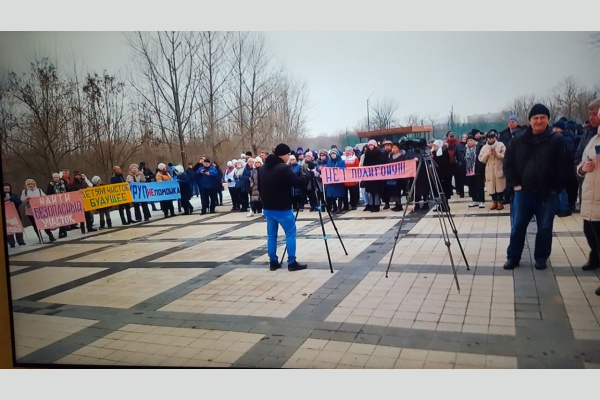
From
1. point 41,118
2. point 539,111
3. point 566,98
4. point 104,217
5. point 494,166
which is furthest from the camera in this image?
point 104,217

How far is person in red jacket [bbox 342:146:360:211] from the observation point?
525 cm

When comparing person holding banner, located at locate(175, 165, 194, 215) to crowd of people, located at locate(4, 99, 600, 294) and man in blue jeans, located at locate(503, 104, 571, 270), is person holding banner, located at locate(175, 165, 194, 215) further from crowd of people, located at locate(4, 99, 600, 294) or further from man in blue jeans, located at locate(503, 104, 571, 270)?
man in blue jeans, located at locate(503, 104, 571, 270)

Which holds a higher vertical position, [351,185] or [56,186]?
[56,186]

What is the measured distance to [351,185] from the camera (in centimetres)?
724

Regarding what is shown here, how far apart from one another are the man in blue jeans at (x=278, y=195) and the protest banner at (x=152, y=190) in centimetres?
164

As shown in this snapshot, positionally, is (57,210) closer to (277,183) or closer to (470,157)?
(277,183)

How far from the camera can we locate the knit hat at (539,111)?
3.72 meters

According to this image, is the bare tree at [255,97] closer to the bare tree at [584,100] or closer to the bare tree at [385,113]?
the bare tree at [385,113]

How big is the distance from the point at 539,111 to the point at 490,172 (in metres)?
1.29

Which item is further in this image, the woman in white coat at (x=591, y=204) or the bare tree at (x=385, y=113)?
the bare tree at (x=385, y=113)

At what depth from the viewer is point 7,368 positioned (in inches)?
157

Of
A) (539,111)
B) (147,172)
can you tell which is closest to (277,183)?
(147,172)

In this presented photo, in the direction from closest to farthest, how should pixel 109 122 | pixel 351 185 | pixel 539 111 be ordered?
pixel 539 111 < pixel 109 122 < pixel 351 185

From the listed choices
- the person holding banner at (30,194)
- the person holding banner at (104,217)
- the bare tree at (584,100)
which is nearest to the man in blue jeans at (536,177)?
the bare tree at (584,100)
